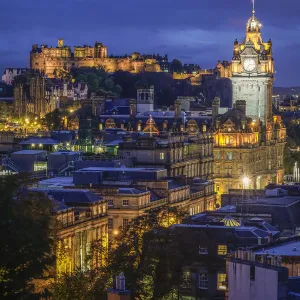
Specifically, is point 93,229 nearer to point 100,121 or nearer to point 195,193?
point 195,193

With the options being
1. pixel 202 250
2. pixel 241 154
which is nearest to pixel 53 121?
pixel 241 154

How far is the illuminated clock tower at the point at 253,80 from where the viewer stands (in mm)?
190000

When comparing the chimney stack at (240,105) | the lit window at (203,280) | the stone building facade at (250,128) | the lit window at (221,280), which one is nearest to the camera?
the lit window at (221,280)

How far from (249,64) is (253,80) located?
216 centimetres

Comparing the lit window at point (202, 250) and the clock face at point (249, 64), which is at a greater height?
the clock face at point (249, 64)

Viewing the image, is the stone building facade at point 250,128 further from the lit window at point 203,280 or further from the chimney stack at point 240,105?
the lit window at point 203,280

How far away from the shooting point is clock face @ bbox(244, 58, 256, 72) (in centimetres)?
19112

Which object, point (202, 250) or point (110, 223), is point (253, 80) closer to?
point (110, 223)

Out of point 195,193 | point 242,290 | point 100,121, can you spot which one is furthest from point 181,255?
point 100,121

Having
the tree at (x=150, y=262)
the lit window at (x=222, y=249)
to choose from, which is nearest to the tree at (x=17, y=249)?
the tree at (x=150, y=262)

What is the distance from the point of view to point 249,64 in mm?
191750

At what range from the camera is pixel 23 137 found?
151625mm

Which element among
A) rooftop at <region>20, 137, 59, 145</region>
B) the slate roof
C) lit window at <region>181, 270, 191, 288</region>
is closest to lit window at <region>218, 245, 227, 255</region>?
lit window at <region>181, 270, 191, 288</region>

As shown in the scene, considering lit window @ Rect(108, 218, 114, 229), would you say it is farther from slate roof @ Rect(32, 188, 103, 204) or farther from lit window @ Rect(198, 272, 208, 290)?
lit window @ Rect(198, 272, 208, 290)
